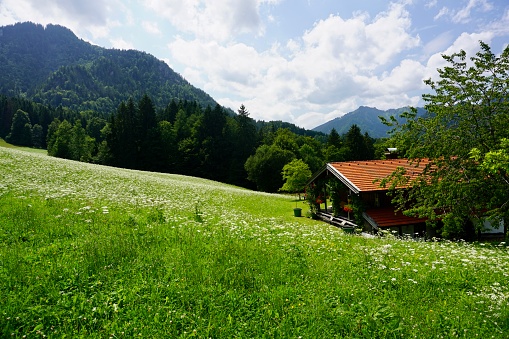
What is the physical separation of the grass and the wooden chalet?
13128mm

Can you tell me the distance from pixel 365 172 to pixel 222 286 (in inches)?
866

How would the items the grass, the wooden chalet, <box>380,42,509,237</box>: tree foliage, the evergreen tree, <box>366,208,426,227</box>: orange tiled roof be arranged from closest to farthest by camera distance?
the grass → <box>380,42,509,237</box>: tree foliage → <box>366,208,426,227</box>: orange tiled roof → the wooden chalet → the evergreen tree

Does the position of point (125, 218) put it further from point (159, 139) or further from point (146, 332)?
point (159, 139)

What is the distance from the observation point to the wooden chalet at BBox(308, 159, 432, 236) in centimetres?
2202

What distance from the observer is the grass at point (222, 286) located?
4805mm

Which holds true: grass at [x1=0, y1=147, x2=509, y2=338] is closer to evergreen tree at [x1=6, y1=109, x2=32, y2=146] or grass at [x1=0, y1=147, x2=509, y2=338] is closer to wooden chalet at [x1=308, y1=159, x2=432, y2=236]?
wooden chalet at [x1=308, y1=159, x2=432, y2=236]

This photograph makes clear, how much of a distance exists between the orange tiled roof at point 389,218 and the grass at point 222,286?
41.4 feet

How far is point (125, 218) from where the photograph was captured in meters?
10.0

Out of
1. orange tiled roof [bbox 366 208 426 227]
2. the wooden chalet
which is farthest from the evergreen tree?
orange tiled roof [bbox 366 208 426 227]

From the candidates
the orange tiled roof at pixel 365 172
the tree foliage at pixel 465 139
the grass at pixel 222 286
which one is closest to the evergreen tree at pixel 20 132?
the orange tiled roof at pixel 365 172

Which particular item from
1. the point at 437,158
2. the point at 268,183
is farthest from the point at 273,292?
the point at 268,183

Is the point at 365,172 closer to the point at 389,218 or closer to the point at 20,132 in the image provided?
the point at 389,218

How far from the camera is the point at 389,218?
22.2 metres

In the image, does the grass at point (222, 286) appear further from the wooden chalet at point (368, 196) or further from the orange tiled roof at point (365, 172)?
the orange tiled roof at point (365, 172)
